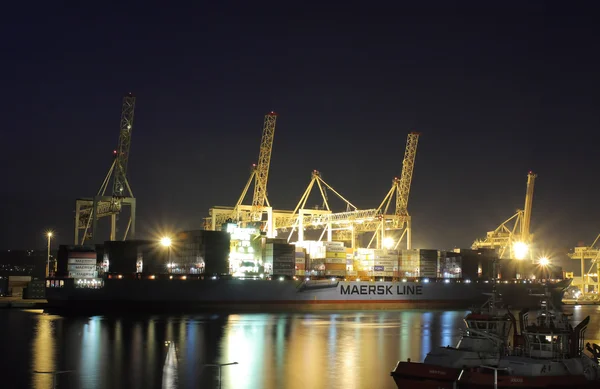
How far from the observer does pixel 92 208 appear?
90875 millimetres

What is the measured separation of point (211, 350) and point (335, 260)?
159 feet

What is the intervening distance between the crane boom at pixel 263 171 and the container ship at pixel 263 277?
9.81 m

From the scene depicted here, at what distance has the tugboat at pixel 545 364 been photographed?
23031 millimetres

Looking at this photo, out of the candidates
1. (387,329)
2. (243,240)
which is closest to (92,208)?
(243,240)

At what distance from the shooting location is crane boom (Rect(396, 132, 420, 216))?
100 metres

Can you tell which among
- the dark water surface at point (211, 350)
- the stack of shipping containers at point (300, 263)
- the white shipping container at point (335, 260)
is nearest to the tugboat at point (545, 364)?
the dark water surface at point (211, 350)

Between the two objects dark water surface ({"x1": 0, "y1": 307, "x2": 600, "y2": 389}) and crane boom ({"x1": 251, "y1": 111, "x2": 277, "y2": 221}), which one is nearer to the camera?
dark water surface ({"x1": 0, "y1": 307, "x2": 600, "y2": 389})

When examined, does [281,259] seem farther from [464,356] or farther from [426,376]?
[426,376]

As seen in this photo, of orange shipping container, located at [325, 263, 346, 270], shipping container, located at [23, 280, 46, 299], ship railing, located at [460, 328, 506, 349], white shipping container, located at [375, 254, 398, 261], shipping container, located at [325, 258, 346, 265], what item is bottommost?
shipping container, located at [23, 280, 46, 299]

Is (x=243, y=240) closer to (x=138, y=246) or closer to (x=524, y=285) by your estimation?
(x=138, y=246)

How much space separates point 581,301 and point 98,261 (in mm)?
85679

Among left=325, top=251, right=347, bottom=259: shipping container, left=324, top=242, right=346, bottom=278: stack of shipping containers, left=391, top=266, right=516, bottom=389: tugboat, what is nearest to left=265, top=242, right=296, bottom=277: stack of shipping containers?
left=324, top=242, right=346, bottom=278: stack of shipping containers

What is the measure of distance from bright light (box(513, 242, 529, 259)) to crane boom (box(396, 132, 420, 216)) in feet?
98.8

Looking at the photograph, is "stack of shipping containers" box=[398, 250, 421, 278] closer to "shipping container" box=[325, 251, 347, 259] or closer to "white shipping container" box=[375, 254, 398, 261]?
"white shipping container" box=[375, 254, 398, 261]
